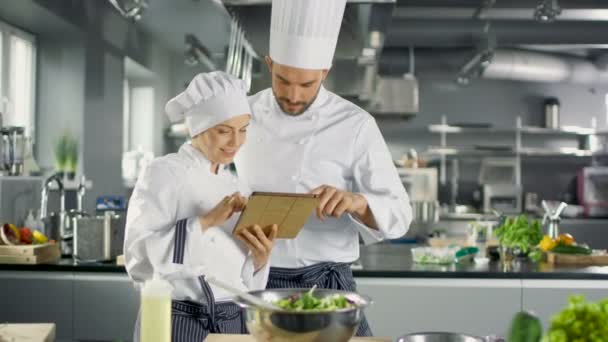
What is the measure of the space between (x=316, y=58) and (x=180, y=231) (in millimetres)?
721

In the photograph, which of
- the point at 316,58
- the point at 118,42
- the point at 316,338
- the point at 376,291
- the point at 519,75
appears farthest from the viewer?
the point at 519,75

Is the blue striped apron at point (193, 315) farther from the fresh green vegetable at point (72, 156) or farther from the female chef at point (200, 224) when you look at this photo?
the fresh green vegetable at point (72, 156)

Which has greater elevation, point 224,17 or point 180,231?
point 224,17

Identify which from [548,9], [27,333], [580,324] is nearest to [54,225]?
[27,333]

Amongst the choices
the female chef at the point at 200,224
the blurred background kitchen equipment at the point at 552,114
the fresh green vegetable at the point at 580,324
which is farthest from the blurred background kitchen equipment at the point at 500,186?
the fresh green vegetable at the point at 580,324

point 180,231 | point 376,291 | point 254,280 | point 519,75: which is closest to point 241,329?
point 254,280

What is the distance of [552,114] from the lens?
903 cm

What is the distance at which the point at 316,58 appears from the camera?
2270 millimetres

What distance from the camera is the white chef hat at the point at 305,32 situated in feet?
7.41

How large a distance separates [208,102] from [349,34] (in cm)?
235

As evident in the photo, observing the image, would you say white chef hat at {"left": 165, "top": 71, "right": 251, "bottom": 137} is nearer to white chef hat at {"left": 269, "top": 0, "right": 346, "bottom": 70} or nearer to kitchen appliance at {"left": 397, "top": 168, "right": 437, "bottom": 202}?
white chef hat at {"left": 269, "top": 0, "right": 346, "bottom": 70}

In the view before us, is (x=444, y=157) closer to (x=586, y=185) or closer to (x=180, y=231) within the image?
(x=586, y=185)

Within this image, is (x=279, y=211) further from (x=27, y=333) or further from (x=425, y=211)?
(x=425, y=211)

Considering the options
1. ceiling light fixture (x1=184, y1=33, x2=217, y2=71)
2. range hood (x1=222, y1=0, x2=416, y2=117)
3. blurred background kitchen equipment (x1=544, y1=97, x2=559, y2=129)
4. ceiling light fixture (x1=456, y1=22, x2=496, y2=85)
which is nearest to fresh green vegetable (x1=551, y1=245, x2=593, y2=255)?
range hood (x1=222, y1=0, x2=416, y2=117)
